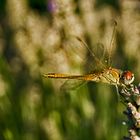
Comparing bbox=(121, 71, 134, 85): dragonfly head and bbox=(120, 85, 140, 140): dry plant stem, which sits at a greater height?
bbox=(121, 71, 134, 85): dragonfly head

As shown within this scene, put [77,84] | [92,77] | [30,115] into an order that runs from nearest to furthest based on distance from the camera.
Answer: [92,77]
[77,84]
[30,115]

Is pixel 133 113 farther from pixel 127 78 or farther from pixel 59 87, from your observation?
pixel 59 87

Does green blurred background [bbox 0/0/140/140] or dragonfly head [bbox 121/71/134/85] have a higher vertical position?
dragonfly head [bbox 121/71/134/85]

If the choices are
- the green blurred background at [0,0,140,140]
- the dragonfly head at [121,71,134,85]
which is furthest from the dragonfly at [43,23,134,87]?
the green blurred background at [0,0,140,140]

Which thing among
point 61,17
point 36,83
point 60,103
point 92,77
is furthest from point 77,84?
point 36,83

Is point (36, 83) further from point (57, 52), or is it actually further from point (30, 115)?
point (57, 52)

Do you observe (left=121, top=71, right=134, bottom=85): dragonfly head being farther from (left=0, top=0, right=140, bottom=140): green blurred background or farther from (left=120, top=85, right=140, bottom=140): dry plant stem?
(left=0, top=0, right=140, bottom=140): green blurred background

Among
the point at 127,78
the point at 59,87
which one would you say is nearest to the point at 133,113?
the point at 127,78

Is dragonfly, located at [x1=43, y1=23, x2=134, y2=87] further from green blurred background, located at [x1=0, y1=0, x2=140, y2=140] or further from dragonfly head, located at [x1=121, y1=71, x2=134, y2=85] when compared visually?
green blurred background, located at [x1=0, y1=0, x2=140, y2=140]

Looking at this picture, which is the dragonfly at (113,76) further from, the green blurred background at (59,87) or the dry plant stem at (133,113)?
the green blurred background at (59,87)

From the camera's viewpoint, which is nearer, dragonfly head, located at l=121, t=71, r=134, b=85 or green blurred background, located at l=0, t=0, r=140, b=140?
dragonfly head, located at l=121, t=71, r=134, b=85
